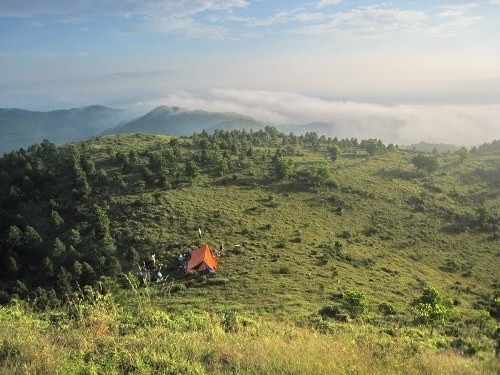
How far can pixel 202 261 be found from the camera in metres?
44.8

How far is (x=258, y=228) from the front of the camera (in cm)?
5925

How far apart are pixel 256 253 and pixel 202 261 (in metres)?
8.21

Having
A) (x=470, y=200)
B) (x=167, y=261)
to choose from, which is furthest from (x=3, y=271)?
(x=470, y=200)

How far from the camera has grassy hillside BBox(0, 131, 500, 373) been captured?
903 centimetres

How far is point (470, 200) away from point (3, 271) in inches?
3349

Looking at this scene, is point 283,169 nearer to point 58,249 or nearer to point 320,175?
point 320,175

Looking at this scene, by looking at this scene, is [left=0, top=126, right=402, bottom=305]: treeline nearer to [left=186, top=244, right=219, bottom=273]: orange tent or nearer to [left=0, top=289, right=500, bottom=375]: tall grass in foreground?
[left=186, top=244, right=219, bottom=273]: orange tent

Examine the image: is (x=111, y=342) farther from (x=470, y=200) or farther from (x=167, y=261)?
(x=470, y=200)

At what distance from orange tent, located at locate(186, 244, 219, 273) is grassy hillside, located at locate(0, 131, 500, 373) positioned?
1.47 meters

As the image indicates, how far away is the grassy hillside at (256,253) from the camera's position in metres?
9.03

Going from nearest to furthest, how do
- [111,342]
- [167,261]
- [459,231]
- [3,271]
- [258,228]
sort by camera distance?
[111,342] < [167,261] < [3,271] < [258,228] < [459,231]

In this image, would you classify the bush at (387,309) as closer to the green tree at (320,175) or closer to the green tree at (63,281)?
the green tree at (63,281)

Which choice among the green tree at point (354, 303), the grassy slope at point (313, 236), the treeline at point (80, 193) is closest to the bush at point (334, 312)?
the green tree at point (354, 303)

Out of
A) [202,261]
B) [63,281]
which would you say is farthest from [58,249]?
[202,261]
